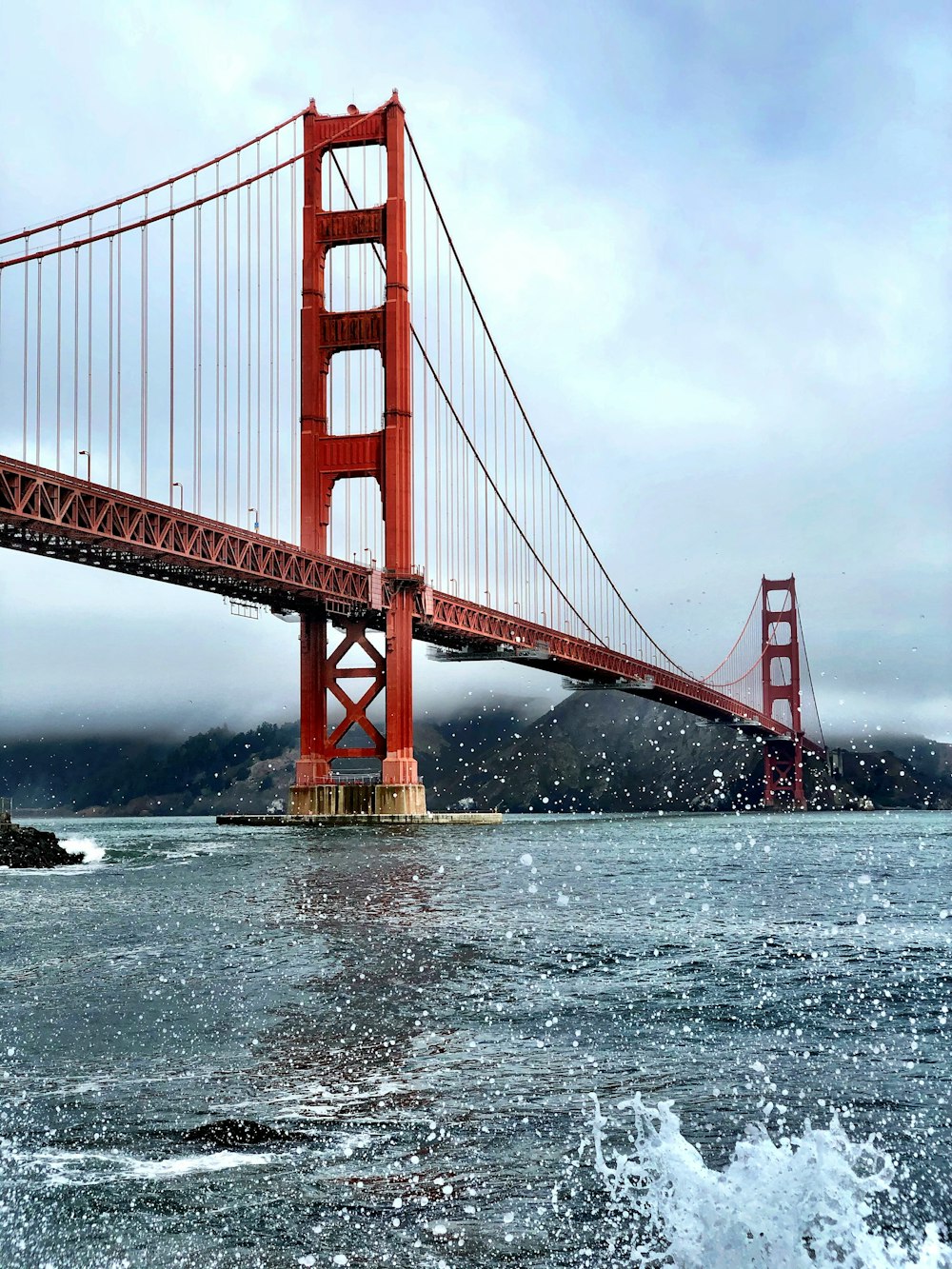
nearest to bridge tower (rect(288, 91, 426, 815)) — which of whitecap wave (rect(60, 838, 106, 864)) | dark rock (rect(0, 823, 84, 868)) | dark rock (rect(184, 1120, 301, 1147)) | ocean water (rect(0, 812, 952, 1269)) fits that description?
whitecap wave (rect(60, 838, 106, 864))

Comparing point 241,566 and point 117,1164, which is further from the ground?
point 241,566

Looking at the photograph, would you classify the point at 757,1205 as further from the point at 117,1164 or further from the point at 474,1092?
the point at 117,1164

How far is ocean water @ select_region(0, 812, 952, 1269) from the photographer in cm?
582

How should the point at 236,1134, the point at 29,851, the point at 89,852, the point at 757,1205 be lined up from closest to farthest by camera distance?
the point at 757,1205 → the point at 236,1134 → the point at 29,851 → the point at 89,852

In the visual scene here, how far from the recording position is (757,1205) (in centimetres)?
600

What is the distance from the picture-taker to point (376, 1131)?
724 cm

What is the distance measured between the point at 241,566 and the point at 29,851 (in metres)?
16.1

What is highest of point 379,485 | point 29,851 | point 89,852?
point 379,485

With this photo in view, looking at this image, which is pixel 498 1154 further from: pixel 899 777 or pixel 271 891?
pixel 899 777

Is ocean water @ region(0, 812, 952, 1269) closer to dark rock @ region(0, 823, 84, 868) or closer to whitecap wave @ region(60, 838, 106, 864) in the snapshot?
dark rock @ region(0, 823, 84, 868)

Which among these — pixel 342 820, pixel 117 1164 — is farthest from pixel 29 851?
pixel 117 1164

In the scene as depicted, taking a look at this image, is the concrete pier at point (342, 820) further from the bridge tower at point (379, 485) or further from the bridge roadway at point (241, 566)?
the bridge roadway at point (241, 566)

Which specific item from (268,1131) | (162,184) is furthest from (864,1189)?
(162,184)

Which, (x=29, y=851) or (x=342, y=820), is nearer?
(x=29, y=851)
